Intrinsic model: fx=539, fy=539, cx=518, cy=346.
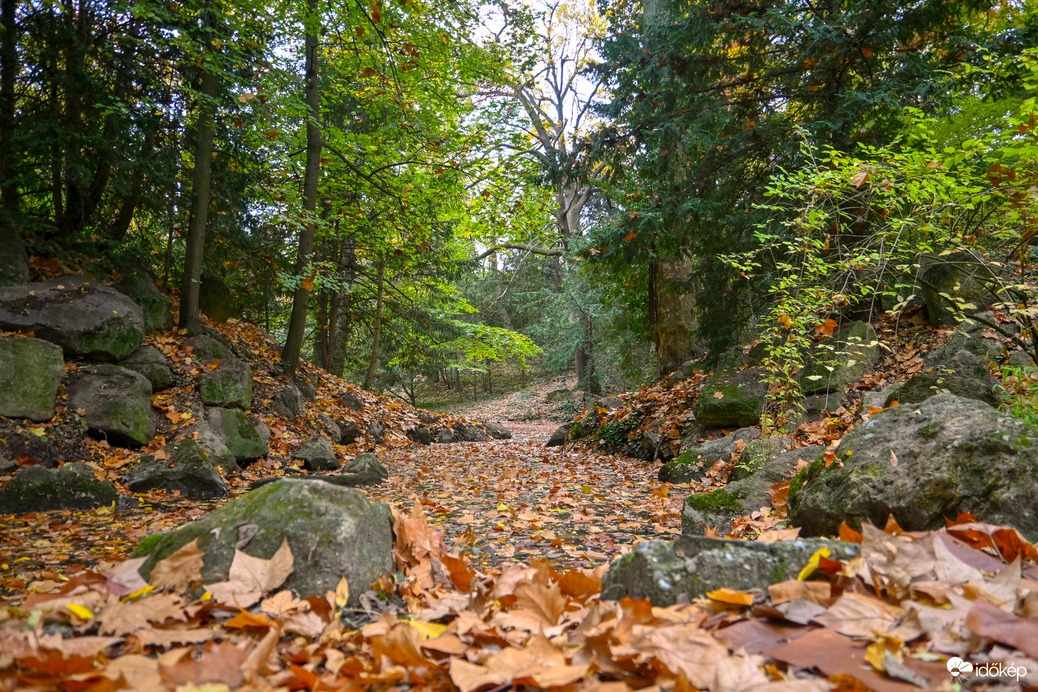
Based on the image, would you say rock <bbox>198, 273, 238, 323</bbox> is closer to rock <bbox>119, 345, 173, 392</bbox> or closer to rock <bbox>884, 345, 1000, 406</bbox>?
rock <bbox>119, 345, 173, 392</bbox>

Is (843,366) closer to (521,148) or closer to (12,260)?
(521,148)

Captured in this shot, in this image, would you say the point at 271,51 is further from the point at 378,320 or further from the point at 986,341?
the point at 986,341

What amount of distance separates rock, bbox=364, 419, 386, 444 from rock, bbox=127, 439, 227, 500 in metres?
5.00

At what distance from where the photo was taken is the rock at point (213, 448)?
6387 mm

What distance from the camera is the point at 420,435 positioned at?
12.5 meters

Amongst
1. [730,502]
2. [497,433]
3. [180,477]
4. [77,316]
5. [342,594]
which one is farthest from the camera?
[497,433]

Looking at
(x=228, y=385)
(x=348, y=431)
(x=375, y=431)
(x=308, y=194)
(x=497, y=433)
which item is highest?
(x=308, y=194)

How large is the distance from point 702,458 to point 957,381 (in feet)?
8.13

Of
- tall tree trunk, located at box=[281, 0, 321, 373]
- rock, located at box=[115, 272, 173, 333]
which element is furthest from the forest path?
rock, located at box=[115, 272, 173, 333]

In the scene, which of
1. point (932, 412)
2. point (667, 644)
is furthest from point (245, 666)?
point (932, 412)

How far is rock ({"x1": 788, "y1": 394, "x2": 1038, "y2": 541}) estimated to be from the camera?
7.63ft

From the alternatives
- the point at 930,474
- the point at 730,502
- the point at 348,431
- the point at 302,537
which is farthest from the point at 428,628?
the point at 348,431

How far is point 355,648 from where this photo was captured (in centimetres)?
177

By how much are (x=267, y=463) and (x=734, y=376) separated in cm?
639
